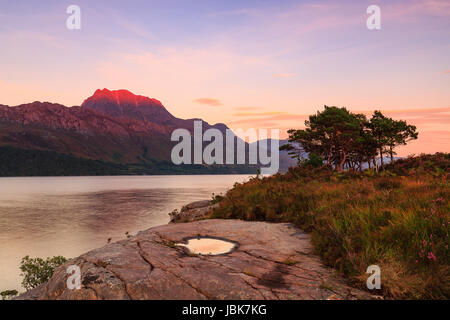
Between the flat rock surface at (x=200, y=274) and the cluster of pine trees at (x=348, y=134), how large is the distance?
36.9 m

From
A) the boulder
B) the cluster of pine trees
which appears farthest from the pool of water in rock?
the cluster of pine trees

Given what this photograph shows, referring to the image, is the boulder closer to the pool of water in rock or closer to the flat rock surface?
the pool of water in rock

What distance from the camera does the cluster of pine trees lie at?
151 ft

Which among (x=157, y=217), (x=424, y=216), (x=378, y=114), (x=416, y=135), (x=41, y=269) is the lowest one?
(x=157, y=217)

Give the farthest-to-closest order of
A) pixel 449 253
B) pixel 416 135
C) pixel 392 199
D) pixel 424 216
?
pixel 416 135, pixel 392 199, pixel 424 216, pixel 449 253

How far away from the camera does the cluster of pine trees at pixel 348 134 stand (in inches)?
1811

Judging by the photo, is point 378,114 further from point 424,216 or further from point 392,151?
point 424,216

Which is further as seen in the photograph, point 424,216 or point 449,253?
point 424,216

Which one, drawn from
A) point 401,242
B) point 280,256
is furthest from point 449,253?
point 280,256

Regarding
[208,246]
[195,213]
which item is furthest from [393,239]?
[195,213]

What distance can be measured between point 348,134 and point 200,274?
145ft

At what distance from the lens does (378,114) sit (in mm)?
48156
